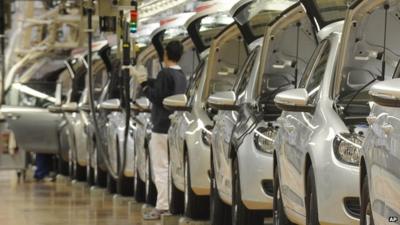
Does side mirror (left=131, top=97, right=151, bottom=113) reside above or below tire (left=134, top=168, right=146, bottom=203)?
above

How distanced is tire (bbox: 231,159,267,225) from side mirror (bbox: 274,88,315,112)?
197cm

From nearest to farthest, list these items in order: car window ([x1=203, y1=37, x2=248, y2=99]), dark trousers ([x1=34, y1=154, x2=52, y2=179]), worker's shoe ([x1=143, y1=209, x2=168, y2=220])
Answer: car window ([x1=203, y1=37, x2=248, y2=99])
worker's shoe ([x1=143, y1=209, x2=168, y2=220])
dark trousers ([x1=34, y1=154, x2=52, y2=179])

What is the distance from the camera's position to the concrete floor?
15484 millimetres

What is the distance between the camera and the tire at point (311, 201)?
9.22 metres

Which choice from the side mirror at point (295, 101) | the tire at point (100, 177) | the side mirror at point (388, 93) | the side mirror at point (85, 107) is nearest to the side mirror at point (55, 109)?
the side mirror at point (85, 107)

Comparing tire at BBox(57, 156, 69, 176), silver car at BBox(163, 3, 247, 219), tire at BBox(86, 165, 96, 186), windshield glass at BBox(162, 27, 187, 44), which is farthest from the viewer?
tire at BBox(57, 156, 69, 176)

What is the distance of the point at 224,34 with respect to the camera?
13.6 metres

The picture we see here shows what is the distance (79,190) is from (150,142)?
20.1ft

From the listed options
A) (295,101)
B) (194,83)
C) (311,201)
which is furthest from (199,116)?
(311,201)

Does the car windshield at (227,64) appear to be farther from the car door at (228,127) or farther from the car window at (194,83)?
the car door at (228,127)

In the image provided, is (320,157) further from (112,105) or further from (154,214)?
(112,105)

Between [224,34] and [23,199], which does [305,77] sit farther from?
[23,199]

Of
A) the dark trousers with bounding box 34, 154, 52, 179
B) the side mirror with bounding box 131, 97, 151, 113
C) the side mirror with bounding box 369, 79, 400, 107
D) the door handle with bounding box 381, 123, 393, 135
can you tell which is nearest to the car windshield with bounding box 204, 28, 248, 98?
the side mirror with bounding box 131, 97, 151, 113

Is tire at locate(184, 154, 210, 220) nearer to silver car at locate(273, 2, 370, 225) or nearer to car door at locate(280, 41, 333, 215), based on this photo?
silver car at locate(273, 2, 370, 225)
